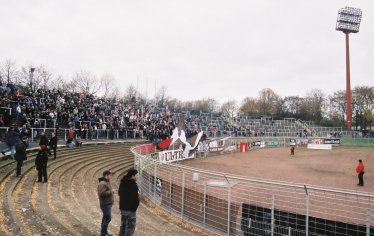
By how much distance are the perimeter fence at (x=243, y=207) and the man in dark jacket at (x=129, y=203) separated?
10.3 feet

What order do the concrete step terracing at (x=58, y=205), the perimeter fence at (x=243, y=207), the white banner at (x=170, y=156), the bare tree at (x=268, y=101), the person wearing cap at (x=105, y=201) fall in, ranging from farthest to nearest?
the bare tree at (x=268, y=101), the white banner at (x=170, y=156), the perimeter fence at (x=243, y=207), the concrete step terracing at (x=58, y=205), the person wearing cap at (x=105, y=201)

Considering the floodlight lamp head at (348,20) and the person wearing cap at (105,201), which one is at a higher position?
the floodlight lamp head at (348,20)

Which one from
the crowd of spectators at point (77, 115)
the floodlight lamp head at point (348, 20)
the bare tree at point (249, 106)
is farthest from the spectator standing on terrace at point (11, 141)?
the bare tree at point (249, 106)

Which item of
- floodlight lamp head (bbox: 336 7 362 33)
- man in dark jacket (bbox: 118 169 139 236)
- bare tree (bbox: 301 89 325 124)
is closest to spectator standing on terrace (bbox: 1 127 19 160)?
man in dark jacket (bbox: 118 169 139 236)

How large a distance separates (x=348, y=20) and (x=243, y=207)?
299 feet

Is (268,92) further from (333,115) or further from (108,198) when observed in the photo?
(108,198)

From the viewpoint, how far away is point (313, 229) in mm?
9438

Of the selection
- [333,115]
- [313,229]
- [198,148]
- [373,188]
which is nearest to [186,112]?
[198,148]

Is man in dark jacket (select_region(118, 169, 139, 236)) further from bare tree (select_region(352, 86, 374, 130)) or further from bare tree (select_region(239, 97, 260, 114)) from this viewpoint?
bare tree (select_region(239, 97, 260, 114))

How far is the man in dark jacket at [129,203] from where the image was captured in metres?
7.47

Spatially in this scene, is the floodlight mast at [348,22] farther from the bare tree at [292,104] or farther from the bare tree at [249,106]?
the bare tree at [249,106]

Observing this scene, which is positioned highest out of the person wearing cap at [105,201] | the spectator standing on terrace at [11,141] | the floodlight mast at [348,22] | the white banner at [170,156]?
the floodlight mast at [348,22]

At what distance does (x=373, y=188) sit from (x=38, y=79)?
70338 millimetres

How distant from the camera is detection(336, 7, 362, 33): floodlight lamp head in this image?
86613mm
